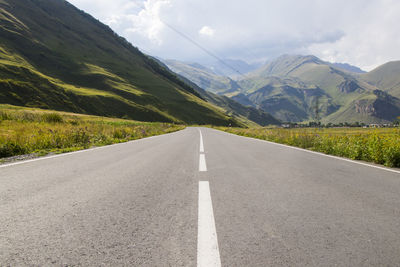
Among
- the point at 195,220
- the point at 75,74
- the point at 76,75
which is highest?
the point at 75,74

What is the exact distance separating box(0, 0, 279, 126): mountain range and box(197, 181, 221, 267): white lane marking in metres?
81.3

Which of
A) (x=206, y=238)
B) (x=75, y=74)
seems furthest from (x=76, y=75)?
(x=206, y=238)

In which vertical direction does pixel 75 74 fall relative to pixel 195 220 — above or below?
above

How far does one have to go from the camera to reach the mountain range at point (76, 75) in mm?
78250

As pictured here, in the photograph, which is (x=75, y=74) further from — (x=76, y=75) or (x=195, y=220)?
(x=195, y=220)

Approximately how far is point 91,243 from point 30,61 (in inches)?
5501

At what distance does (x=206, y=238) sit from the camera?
235cm

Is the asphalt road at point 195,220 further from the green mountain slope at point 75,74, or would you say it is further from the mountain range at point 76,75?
the green mountain slope at point 75,74

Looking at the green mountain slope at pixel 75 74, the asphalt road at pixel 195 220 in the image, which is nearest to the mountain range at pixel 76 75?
the green mountain slope at pixel 75 74

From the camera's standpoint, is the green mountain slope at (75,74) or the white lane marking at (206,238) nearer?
the white lane marking at (206,238)

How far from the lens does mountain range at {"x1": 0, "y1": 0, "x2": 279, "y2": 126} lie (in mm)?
78250

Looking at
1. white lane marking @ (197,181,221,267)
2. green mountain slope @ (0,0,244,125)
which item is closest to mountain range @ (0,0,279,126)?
green mountain slope @ (0,0,244,125)

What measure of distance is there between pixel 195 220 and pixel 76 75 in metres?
135

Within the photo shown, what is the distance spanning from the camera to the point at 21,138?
30.1 feet
